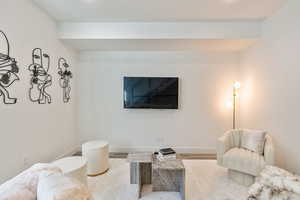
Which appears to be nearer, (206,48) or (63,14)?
(63,14)

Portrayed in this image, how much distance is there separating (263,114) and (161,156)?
2.06 m

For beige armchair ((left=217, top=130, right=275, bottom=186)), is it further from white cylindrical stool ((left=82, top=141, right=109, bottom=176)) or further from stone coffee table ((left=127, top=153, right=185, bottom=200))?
white cylindrical stool ((left=82, top=141, right=109, bottom=176))

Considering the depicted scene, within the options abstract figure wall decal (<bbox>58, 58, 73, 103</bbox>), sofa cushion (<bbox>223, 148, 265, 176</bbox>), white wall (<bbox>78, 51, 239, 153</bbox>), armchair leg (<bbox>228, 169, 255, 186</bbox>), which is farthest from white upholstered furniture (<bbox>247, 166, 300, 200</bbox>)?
abstract figure wall decal (<bbox>58, 58, 73, 103</bbox>)

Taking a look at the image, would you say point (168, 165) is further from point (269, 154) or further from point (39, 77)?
point (39, 77)

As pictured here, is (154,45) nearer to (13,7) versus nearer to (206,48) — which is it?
(206,48)

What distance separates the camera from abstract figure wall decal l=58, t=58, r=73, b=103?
3.21 meters

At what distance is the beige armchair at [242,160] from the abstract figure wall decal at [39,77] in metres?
3.05

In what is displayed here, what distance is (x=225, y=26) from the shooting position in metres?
2.93

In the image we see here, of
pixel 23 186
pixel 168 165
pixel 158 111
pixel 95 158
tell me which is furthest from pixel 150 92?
pixel 23 186

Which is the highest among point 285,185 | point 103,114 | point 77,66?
point 77,66

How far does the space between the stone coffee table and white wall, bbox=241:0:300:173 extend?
64.2 inches

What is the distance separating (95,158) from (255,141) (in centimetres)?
264

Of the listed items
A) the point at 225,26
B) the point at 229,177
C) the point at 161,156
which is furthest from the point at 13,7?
the point at 229,177

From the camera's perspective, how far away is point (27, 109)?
2.35 metres
